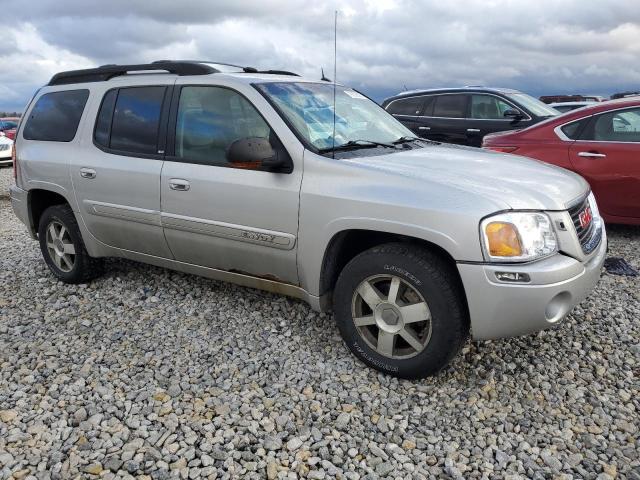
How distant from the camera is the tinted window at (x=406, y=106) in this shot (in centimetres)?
941

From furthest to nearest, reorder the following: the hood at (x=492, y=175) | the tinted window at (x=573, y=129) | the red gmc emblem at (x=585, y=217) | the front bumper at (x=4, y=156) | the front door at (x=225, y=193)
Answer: the front bumper at (x=4, y=156), the tinted window at (x=573, y=129), the front door at (x=225, y=193), the red gmc emblem at (x=585, y=217), the hood at (x=492, y=175)

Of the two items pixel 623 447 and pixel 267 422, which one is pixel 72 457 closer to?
pixel 267 422

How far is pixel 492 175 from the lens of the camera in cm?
312

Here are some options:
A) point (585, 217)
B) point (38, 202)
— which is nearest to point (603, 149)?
point (585, 217)

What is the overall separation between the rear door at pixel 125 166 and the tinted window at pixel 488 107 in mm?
6324

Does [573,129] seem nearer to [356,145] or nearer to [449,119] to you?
[449,119]

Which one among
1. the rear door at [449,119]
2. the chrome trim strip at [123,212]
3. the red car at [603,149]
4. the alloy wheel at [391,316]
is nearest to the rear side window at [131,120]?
the chrome trim strip at [123,212]

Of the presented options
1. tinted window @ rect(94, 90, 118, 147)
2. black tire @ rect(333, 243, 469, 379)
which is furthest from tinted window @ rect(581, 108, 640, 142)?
tinted window @ rect(94, 90, 118, 147)

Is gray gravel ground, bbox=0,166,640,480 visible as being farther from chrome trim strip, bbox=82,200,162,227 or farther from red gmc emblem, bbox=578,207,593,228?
red gmc emblem, bbox=578,207,593,228

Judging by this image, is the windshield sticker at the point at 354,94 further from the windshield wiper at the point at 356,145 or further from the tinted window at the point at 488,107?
the tinted window at the point at 488,107

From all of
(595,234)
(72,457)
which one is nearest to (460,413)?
(595,234)

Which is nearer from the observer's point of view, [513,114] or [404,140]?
[404,140]

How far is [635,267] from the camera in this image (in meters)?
5.02

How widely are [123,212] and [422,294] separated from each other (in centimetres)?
240
